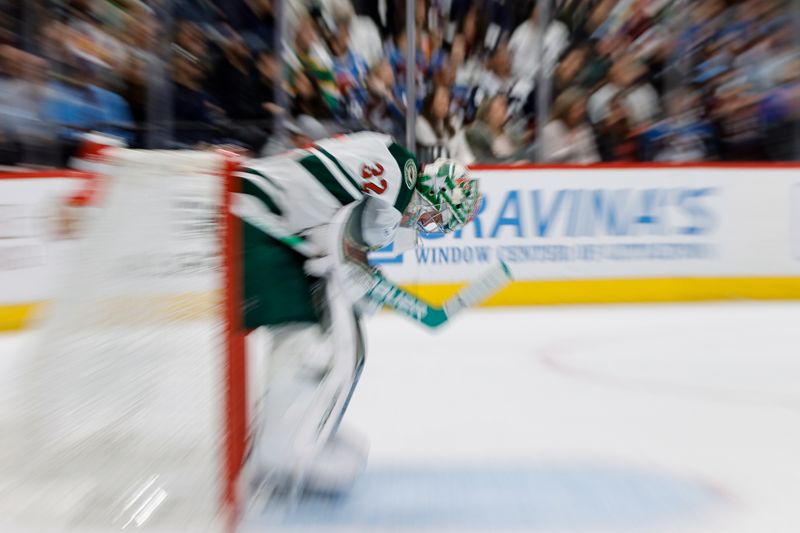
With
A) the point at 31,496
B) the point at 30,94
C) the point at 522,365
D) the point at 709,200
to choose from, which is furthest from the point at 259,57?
the point at 31,496

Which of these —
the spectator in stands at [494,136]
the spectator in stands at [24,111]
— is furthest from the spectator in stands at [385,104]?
the spectator in stands at [24,111]

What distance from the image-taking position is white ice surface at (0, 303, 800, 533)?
1.87 meters

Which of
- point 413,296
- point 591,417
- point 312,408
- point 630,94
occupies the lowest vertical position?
point 591,417

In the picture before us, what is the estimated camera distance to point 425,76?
18.1 ft

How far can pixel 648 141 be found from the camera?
585cm

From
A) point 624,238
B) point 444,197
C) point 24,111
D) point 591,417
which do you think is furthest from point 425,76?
point 444,197

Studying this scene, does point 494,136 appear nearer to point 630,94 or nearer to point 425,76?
point 425,76

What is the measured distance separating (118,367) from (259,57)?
3897 mm

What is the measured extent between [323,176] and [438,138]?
3638 mm

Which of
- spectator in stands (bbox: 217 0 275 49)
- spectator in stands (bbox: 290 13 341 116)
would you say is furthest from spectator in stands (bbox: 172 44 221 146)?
spectator in stands (bbox: 290 13 341 116)

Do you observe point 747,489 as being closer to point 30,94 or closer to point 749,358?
point 749,358

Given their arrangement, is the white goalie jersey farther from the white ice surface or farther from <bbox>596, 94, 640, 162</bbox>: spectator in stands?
<bbox>596, 94, 640, 162</bbox>: spectator in stands

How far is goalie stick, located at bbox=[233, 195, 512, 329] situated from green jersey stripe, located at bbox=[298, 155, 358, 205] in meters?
0.14

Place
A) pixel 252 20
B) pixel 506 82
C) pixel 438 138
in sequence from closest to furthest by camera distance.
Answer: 1. pixel 252 20
2. pixel 438 138
3. pixel 506 82
